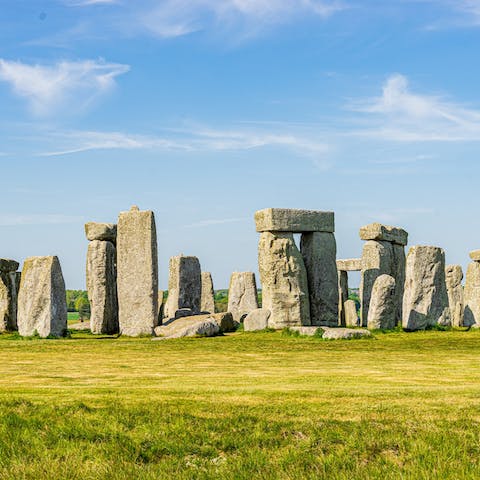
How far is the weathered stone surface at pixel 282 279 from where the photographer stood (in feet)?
70.4

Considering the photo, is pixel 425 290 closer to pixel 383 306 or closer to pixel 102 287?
pixel 383 306

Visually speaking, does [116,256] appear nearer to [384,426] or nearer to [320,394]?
[320,394]

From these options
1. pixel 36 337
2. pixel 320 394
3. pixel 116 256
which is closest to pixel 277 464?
pixel 320 394

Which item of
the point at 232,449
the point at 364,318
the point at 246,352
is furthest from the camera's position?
the point at 364,318

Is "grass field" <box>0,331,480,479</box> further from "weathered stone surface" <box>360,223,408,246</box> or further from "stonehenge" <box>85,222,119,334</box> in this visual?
"weathered stone surface" <box>360,223,408,246</box>

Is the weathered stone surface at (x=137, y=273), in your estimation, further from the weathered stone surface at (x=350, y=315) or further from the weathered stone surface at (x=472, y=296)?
the weathered stone surface at (x=472, y=296)

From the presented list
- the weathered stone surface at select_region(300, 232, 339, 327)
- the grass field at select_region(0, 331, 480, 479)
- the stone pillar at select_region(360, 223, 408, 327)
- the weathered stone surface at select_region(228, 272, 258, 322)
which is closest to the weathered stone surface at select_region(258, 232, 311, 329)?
the weathered stone surface at select_region(300, 232, 339, 327)

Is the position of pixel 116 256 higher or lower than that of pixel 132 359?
higher

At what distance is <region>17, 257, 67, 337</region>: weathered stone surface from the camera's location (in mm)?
19609

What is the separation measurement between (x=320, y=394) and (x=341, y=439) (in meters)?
2.30

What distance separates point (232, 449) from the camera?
22.8ft

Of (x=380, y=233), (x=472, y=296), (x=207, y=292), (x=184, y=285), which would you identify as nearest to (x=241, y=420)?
Answer: (x=380, y=233)

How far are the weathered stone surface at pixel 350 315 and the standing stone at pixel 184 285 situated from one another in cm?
526

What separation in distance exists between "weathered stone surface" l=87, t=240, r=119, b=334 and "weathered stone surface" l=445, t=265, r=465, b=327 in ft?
35.2
